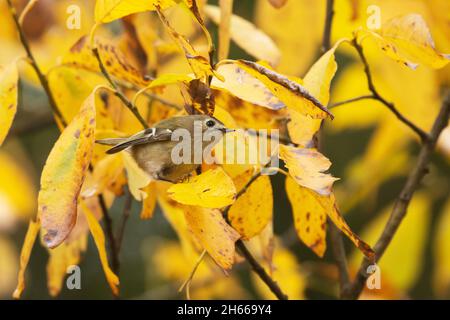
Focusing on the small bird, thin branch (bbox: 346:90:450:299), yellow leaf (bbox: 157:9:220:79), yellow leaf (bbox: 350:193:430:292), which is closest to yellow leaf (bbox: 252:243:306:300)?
yellow leaf (bbox: 350:193:430:292)

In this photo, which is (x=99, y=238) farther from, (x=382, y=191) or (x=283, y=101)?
(x=382, y=191)

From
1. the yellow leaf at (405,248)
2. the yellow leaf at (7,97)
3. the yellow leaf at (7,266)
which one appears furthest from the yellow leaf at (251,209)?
the yellow leaf at (7,266)

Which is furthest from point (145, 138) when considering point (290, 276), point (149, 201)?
point (290, 276)

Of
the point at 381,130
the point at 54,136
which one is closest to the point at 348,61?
the point at 54,136

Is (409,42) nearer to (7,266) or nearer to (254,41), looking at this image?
(254,41)

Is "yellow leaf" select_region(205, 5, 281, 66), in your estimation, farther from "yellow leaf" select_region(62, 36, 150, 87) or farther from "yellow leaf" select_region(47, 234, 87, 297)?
"yellow leaf" select_region(47, 234, 87, 297)

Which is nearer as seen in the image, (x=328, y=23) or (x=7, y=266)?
(x=328, y=23)
